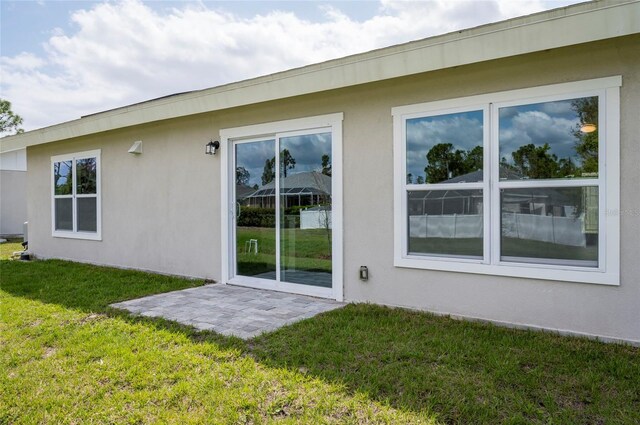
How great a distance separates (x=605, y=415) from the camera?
95.3 inches

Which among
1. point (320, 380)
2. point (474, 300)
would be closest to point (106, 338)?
point (320, 380)

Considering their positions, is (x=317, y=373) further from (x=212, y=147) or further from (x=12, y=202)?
(x=12, y=202)

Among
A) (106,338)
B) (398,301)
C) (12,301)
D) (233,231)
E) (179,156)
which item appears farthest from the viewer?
(179,156)

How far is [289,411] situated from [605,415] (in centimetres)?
184

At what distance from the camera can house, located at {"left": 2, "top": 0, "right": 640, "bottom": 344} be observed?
3527mm

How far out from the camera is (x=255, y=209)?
19.5ft

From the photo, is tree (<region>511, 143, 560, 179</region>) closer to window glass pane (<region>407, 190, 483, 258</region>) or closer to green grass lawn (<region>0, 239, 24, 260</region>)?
window glass pane (<region>407, 190, 483, 258</region>)

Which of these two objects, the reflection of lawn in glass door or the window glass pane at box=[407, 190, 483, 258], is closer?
the window glass pane at box=[407, 190, 483, 258]

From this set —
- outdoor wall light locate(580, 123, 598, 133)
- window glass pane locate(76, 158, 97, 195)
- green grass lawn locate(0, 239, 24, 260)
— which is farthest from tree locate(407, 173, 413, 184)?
green grass lawn locate(0, 239, 24, 260)

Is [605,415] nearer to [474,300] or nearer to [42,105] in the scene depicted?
[474,300]

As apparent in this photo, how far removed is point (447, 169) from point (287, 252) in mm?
2407

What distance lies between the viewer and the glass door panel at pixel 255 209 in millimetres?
5797

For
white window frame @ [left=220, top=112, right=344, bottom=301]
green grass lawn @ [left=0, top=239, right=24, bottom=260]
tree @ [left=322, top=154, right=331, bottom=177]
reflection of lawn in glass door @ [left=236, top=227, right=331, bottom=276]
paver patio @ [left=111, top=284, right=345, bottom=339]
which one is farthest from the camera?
green grass lawn @ [left=0, top=239, right=24, bottom=260]

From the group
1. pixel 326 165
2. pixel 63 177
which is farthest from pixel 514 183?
pixel 63 177
